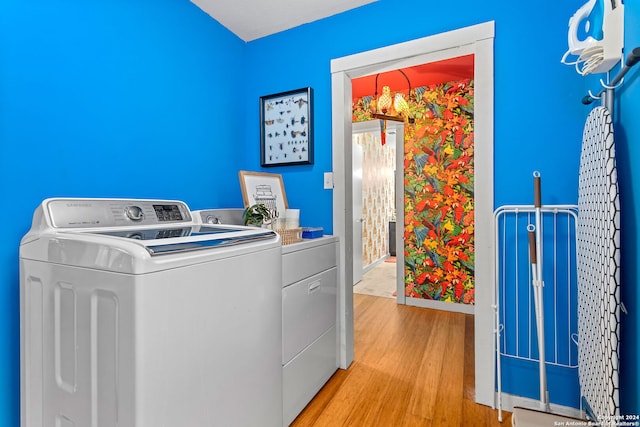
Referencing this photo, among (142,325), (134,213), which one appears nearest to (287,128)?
(134,213)

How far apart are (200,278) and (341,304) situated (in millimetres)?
1336

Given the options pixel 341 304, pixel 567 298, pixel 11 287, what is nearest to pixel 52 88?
pixel 11 287

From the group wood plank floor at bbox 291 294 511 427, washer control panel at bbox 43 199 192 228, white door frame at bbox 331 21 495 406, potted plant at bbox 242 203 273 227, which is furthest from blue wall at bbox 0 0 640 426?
wood plank floor at bbox 291 294 511 427

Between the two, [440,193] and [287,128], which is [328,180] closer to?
[287,128]

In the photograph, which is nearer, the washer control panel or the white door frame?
the washer control panel

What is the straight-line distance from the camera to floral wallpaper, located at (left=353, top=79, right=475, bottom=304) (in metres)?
3.09

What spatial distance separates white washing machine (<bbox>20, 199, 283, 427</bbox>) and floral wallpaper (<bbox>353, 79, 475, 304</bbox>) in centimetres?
244

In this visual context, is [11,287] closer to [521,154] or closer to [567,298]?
[521,154]

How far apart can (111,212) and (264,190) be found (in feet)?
3.11

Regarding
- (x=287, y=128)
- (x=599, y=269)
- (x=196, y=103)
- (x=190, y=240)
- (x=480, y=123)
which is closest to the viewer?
(x=190, y=240)

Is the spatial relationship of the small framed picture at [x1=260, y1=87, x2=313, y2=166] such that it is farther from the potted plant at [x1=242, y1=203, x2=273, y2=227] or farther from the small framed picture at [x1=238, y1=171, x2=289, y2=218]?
the potted plant at [x1=242, y1=203, x2=273, y2=227]

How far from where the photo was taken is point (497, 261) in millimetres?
1601

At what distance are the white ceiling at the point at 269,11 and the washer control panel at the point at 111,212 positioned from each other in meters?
1.36

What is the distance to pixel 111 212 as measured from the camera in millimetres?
1344
